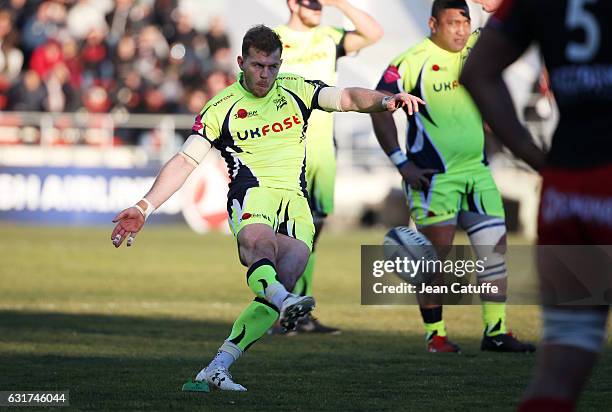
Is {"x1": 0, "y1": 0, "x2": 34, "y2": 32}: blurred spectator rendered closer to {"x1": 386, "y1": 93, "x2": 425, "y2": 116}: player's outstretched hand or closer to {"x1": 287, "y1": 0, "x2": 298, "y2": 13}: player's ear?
{"x1": 287, "y1": 0, "x2": 298, "y2": 13}: player's ear

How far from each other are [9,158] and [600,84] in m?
21.3

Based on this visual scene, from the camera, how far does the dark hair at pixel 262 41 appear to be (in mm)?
7707

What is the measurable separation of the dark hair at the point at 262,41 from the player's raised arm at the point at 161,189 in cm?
67

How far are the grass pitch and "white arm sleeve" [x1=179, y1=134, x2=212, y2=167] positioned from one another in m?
1.43

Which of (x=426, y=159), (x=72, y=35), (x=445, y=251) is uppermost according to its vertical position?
(x=72, y=35)

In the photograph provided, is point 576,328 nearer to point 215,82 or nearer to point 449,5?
point 449,5

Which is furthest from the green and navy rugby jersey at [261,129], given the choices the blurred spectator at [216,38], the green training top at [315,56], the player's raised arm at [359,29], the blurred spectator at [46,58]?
the blurred spectator at [216,38]

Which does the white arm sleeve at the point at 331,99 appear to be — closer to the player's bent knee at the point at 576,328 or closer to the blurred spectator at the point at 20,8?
the player's bent knee at the point at 576,328

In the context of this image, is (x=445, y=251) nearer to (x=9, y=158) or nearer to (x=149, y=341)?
(x=149, y=341)

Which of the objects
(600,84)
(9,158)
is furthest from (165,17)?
(600,84)

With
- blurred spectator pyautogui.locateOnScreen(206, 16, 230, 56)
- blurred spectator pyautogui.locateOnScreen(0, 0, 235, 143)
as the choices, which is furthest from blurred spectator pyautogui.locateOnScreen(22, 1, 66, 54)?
blurred spectator pyautogui.locateOnScreen(206, 16, 230, 56)

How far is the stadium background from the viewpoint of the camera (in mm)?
8039

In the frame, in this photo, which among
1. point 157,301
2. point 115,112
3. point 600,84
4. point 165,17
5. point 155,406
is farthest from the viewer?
point 165,17

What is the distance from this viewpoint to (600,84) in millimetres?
4320
